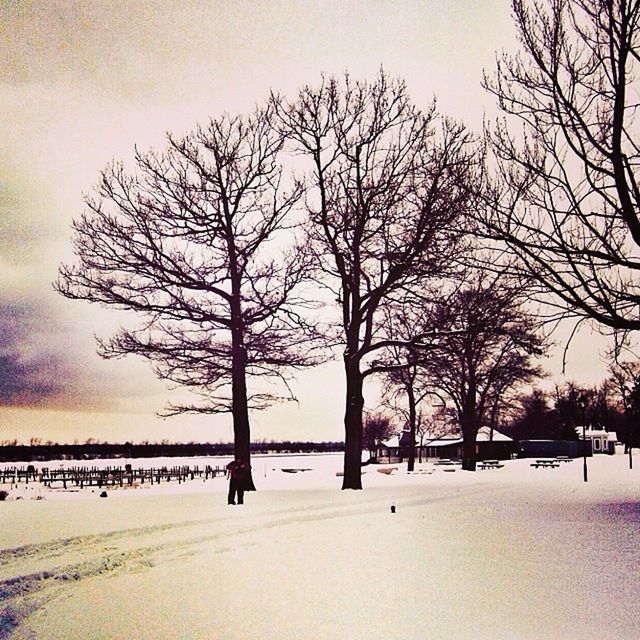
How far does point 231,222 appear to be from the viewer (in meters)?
31.0

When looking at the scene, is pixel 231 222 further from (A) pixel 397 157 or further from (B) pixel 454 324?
(B) pixel 454 324

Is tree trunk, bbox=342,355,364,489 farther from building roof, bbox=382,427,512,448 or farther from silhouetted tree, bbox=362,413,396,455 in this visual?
silhouetted tree, bbox=362,413,396,455

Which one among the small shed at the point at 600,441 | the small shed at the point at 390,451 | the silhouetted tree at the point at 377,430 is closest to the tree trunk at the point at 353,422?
the small shed at the point at 390,451

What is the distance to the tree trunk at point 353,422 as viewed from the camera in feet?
98.8

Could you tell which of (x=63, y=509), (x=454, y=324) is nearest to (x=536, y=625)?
(x=63, y=509)

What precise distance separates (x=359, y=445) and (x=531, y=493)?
6596mm

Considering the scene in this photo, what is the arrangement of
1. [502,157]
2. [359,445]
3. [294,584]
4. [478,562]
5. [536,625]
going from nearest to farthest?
[536,625]
[294,584]
[478,562]
[502,157]
[359,445]

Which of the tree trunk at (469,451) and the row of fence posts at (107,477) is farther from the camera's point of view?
the tree trunk at (469,451)

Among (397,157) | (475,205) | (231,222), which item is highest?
(397,157)

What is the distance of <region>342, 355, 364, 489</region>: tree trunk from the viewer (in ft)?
98.8

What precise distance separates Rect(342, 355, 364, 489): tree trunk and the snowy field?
9.03 metres

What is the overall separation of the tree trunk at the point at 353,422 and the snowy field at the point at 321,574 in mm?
9026

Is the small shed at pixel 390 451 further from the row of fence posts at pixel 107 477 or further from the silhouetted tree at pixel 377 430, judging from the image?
the row of fence posts at pixel 107 477

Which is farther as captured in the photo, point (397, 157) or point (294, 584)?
point (397, 157)
